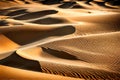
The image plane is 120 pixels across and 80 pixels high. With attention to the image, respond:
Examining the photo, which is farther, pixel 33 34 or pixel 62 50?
pixel 33 34

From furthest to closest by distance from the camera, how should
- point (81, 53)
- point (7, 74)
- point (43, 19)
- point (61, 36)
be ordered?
point (43, 19) < point (61, 36) < point (81, 53) < point (7, 74)

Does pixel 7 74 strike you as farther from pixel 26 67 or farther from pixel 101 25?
pixel 101 25

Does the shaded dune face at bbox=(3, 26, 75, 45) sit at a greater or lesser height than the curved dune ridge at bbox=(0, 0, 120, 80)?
lesser

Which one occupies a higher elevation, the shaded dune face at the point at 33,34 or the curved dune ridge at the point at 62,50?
the curved dune ridge at the point at 62,50

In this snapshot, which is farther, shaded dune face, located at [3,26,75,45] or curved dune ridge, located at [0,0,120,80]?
shaded dune face, located at [3,26,75,45]

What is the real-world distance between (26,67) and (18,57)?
0.47m

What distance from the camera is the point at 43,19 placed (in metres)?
7.50

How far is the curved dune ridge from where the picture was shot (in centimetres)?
346

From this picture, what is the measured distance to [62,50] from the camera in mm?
4531

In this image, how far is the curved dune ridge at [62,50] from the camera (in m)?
3.46

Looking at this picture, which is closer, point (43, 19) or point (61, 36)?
point (61, 36)

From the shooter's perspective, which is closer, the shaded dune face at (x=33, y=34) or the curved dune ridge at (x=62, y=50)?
the curved dune ridge at (x=62, y=50)

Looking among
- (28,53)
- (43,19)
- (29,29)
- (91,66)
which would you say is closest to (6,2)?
(43,19)

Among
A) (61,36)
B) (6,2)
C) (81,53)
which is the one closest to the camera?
(81,53)
